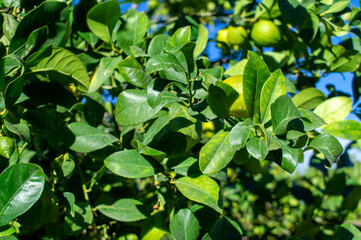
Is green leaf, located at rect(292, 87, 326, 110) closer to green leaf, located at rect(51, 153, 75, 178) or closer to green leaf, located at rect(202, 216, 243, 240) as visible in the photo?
green leaf, located at rect(202, 216, 243, 240)

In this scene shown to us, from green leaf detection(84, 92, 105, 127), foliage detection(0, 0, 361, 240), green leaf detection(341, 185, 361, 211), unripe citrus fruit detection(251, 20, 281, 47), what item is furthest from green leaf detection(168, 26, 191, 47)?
green leaf detection(341, 185, 361, 211)

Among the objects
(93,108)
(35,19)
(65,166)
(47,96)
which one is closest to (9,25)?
(35,19)

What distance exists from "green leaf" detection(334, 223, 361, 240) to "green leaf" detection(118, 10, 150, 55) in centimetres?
87

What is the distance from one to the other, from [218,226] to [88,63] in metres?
0.74

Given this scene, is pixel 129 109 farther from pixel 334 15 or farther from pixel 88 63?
pixel 334 15

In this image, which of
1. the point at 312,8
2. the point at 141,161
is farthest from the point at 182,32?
the point at 312,8

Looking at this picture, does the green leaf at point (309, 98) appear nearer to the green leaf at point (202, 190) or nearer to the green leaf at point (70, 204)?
the green leaf at point (202, 190)

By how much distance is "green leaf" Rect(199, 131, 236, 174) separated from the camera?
0.67 meters

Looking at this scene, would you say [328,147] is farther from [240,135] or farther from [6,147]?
[6,147]

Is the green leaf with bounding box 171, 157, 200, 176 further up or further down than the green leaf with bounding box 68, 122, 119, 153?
further down

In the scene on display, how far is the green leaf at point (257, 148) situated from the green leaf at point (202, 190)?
166mm

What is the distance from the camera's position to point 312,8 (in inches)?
47.7

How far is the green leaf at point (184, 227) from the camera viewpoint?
841 millimetres

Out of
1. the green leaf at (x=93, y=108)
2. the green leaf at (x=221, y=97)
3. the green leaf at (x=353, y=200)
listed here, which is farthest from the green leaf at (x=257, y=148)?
the green leaf at (x=353, y=200)
